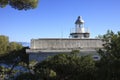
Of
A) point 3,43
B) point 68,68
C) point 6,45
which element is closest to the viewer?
point 68,68

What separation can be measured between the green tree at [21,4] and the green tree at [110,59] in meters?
4.73

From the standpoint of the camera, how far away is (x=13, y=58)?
3728 cm

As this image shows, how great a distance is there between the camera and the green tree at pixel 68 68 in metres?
15.4

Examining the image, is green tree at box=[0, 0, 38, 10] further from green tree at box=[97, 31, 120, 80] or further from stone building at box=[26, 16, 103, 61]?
stone building at box=[26, 16, 103, 61]

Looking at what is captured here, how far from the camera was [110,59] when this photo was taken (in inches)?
551

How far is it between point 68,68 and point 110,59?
8.66ft

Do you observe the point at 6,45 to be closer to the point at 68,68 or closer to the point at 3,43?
the point at 3,43

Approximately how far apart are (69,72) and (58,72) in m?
0.70

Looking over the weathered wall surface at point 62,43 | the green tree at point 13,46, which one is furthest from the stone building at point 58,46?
the green tree at point 13,46

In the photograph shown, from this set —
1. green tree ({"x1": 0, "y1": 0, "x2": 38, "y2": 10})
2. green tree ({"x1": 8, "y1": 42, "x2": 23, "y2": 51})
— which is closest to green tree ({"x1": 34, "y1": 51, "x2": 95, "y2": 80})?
green tree ({"x1": 0, "y1": 0, "x2": 38, "y2": 10})

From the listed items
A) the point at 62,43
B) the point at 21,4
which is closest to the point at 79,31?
the point at 62,43

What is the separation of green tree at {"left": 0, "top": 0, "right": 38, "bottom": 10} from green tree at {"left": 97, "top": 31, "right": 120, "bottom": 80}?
473 cm

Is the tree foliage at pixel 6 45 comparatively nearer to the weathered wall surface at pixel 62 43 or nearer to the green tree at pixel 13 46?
the green tree at pixel 13 46

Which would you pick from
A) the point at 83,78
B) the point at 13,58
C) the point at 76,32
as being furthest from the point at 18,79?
the point at 76,32
